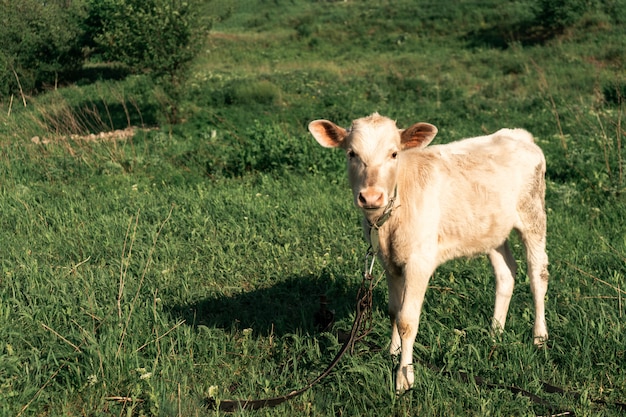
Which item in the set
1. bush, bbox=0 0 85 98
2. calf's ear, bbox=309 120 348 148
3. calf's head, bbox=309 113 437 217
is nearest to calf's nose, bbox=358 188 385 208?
calf's head, bbox=309 113 437 217

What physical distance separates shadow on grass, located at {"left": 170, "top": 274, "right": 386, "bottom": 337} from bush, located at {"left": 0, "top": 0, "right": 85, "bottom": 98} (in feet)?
26.4

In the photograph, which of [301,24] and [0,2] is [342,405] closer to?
[0,2]

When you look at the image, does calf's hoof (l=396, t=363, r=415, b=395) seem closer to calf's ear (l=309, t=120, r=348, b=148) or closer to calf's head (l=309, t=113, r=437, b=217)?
calf's head (l=309, t=113, r=437, b=217)

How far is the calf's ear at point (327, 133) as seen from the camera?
12.9 ft

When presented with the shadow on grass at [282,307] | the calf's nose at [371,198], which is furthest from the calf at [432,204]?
the shadow on grass at [282,307]

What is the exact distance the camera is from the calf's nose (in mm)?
3322

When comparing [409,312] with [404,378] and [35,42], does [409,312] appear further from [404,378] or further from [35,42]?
[35,42]

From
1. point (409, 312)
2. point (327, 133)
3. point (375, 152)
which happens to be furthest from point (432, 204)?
point (327, 133)

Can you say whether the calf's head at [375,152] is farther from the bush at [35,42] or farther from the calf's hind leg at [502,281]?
the bush at [35,42]

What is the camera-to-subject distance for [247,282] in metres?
5.53

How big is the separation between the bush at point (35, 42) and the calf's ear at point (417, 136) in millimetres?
9392

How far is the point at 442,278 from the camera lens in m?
5.38

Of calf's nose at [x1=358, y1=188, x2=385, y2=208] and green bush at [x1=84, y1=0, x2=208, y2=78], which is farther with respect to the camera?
green bush at [x1=84, y1=0, x2=208, y2=78]

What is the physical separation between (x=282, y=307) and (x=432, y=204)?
1.83 meters
